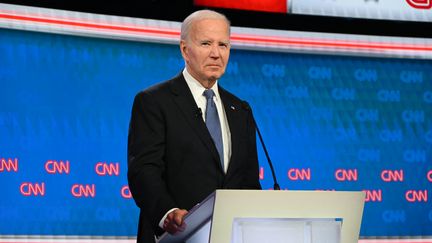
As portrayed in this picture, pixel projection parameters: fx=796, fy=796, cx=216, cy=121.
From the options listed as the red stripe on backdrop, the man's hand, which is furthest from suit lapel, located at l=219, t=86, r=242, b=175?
the red stripe on backdrop

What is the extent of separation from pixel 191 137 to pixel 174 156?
0.24 feet

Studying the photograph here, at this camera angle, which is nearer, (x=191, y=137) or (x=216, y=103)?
(x=191, y=137)

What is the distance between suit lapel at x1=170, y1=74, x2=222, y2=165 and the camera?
7.35ft

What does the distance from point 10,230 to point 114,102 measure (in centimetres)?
71

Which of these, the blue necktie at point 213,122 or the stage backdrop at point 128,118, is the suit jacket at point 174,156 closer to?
the blue necktie at point 213,122

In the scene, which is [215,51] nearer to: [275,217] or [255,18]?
[275,217]

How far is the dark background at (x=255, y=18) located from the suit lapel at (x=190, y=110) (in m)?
1.21

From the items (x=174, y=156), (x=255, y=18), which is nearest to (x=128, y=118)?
(x=255, y=18)

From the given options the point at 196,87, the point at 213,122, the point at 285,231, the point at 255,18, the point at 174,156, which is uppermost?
the point at 255,18

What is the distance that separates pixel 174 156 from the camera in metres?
2.24

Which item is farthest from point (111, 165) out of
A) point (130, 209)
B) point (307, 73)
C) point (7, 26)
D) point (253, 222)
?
point (253, 222)

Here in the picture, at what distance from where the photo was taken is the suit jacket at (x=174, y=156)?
2.18 metres

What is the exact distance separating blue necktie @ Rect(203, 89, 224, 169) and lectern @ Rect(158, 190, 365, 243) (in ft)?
1.28

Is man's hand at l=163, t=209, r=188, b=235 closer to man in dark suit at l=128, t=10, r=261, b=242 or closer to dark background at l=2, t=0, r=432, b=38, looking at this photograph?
man in dark suit at l=128, t=10, r=261, b=242
